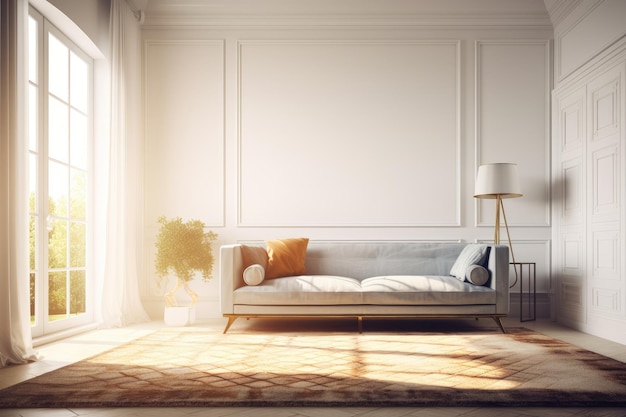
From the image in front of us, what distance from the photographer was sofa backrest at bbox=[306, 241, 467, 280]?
497cm

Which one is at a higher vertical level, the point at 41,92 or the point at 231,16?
the point at 231,16

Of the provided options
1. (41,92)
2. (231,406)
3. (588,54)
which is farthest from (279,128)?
(231,406)

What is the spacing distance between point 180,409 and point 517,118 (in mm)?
4495

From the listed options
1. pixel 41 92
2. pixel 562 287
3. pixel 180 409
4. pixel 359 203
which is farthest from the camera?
pixel 359 203

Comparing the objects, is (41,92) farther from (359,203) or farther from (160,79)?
(359,203)

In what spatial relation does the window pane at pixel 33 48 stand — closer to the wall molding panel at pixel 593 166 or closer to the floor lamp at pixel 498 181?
the floor lamp at pixel 498 181

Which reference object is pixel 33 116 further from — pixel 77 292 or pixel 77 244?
pixel 77 292

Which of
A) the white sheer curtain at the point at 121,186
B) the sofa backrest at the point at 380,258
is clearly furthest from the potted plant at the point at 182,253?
the sofa backrest at the point at 380,258

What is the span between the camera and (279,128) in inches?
219

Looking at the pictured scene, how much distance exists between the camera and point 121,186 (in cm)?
507

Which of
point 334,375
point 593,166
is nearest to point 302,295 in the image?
point 334,375

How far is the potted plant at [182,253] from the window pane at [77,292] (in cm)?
64

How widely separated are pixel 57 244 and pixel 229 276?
137 centimetres

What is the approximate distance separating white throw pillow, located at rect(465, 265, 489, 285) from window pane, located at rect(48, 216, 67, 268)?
128 inches
